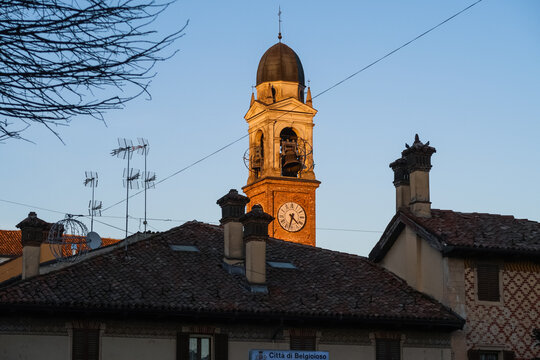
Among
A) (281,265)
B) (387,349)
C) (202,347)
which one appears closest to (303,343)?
(387,349)

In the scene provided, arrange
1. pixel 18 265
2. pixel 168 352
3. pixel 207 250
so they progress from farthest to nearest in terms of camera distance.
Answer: pixel 18 265 < pixel 207 250 < pixel 168 352

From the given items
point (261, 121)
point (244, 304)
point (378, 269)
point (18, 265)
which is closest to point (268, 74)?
point (261, 121)

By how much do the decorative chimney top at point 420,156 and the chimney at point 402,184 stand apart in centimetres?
40

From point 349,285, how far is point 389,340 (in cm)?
220

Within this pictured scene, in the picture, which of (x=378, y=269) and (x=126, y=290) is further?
(x=378, y=269)

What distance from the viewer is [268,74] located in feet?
226

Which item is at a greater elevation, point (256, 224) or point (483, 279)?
point (256, 224)

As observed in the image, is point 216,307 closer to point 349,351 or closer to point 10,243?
point 349,351

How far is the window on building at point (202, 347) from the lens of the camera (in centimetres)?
2484

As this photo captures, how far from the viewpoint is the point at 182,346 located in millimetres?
24844

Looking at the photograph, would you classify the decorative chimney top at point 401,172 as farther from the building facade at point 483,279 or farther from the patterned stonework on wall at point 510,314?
the patterned stonework on wall at point 510,314

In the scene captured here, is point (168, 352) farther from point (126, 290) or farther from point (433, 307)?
point (433, 307)

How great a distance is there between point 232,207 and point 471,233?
271 inches

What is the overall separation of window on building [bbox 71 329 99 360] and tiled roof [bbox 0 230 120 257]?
1272 inches
